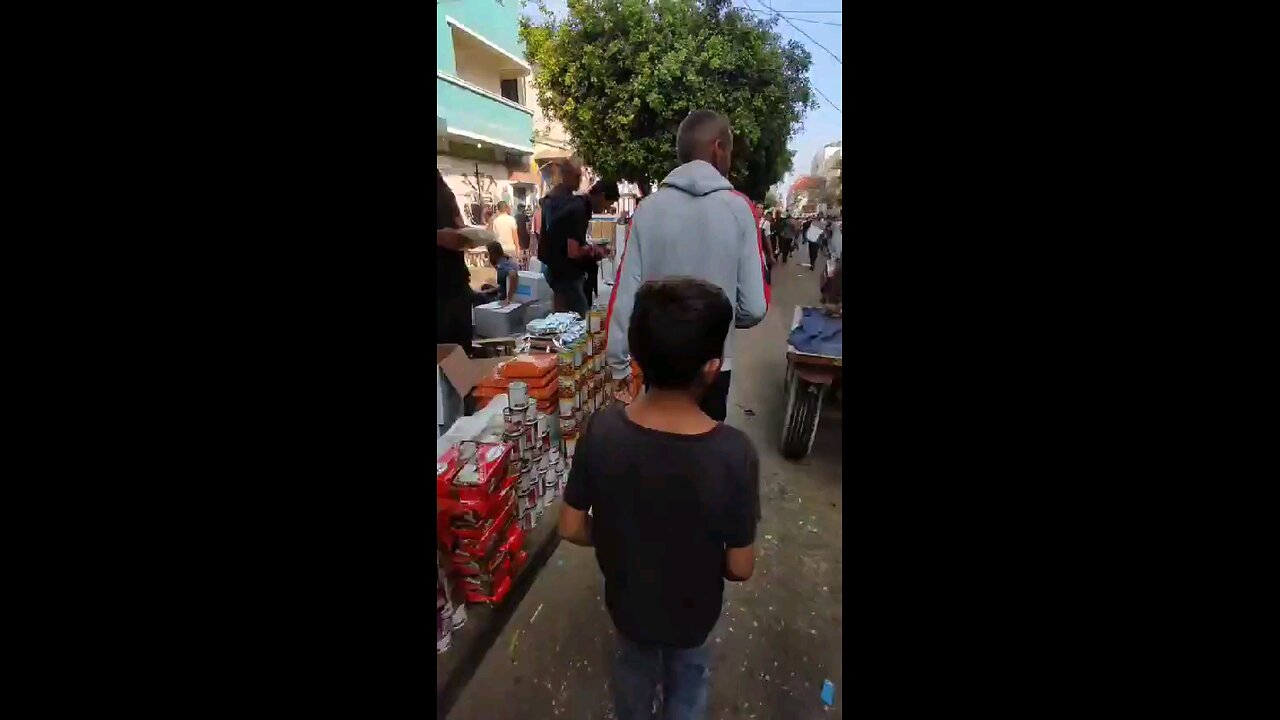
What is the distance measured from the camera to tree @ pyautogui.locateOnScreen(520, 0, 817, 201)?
151 inches

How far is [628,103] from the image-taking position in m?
4.64

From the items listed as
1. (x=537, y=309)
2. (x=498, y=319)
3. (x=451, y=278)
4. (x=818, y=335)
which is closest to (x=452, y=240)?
(x=451, y=278)

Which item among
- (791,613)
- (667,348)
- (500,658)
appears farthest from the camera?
(791,613)

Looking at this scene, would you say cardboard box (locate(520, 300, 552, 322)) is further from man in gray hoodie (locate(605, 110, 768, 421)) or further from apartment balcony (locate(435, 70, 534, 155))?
man in gray hoodie (locate(605, 110, 768, 421))

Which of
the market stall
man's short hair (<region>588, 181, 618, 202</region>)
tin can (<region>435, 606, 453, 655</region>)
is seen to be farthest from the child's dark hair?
man's short hair (<region>588, 181, 618, 202</region>)

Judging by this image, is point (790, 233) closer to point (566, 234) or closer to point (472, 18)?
point (566, 234)

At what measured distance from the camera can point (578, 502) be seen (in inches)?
50.9

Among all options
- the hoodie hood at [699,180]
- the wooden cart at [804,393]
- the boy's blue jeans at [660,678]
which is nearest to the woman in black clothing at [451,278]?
the hoodie hood at [699,180]

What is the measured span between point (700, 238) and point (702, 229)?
0.03 metres

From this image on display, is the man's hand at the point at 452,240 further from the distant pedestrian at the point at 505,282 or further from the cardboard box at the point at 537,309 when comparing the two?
the cardboard box at the point at 537,309
